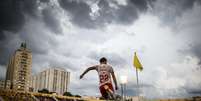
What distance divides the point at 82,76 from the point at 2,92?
3.13m

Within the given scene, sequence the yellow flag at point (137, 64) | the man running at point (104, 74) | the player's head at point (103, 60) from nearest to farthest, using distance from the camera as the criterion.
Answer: the man running at point (104, 74), the player's head at point (103, 60), the yellow flag at point (137, 64)

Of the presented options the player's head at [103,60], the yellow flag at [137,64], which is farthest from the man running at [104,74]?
the yellow flag at [137,64]

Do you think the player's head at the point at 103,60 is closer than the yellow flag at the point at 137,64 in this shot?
Yes

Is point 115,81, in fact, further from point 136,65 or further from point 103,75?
point 136,65

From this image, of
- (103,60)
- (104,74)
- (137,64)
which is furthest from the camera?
(137,64)

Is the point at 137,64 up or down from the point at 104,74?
up

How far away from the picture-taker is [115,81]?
10.7 meters

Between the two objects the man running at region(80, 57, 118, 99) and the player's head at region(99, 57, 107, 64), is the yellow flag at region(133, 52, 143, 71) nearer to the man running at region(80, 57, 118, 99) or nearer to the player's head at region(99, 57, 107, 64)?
the man running at region(80, 57, 118, 99)

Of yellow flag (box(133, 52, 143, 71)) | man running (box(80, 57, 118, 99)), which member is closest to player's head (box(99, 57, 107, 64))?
man running (box(80, 57, 118, 99))

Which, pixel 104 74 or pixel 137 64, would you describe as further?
pixel 137 64

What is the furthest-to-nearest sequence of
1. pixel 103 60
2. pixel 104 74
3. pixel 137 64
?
pixel 137 64, pixel 103 60, pixel 104 74

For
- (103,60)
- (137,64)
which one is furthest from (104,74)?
(137,64)

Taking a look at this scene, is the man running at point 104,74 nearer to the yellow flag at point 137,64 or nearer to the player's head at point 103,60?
the player's head at point 103,60

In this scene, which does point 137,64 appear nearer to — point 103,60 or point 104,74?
point 103,60
